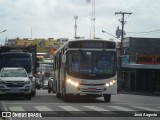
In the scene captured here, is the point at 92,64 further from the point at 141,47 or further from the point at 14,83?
the point at 141,47

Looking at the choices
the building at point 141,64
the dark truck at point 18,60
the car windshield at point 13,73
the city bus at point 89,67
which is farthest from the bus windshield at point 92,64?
the building at point 141,64

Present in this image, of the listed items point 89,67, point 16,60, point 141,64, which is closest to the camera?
point 89,67

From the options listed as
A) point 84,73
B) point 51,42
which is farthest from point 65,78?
point 51,42

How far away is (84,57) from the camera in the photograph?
27859mm

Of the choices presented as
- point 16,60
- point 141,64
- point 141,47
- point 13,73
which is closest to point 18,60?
point 16,60

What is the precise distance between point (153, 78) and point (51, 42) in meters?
84.3

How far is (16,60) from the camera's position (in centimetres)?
3581

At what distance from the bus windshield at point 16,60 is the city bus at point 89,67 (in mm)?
7812

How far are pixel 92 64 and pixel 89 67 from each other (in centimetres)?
23

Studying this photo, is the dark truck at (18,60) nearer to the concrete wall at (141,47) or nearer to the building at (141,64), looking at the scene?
the building at (141,64)

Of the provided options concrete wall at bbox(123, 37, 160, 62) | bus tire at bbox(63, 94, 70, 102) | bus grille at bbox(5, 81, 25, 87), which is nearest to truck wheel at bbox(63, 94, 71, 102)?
bus tire at bbox(63, 94, 70, 102)

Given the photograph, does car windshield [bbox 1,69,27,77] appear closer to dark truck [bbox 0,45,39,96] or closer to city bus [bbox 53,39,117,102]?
city bus [bbox 53,39,117,102]

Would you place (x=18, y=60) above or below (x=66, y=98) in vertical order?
above

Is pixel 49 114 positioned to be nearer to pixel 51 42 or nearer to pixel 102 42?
pixel 102 42
